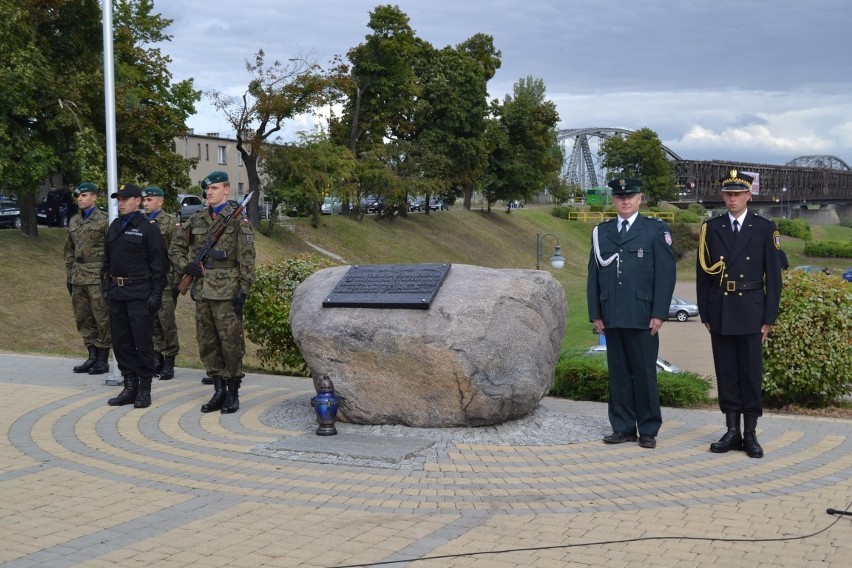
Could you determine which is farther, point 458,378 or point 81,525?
point 458,378

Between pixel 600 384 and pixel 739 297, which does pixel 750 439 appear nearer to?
pixel 739 297

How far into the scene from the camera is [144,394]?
8789 millimetres

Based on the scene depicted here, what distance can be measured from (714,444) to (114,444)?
486cm

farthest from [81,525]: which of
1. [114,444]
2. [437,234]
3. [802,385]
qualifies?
[437,234]

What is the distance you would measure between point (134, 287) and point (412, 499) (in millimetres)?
4210

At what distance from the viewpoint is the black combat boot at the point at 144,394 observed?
28.7 ft

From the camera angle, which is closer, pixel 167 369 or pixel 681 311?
pixel 167 369

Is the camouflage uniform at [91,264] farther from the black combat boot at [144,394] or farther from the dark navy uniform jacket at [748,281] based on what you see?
the dark navy uniform jacket at [748,281]

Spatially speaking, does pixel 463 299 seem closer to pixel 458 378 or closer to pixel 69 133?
pixel 458 378

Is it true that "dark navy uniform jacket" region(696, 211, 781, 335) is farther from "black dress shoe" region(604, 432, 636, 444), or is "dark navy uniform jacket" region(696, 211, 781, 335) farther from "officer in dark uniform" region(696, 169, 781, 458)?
"black dress shoe" region(604, 432, 636, 444)

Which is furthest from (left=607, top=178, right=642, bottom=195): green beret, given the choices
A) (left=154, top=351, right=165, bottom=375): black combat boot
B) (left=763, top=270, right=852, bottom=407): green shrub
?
(left=154, top=351, right=165, bottom=375): black combat boot

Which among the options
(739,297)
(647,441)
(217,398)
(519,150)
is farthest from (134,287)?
(519,150)

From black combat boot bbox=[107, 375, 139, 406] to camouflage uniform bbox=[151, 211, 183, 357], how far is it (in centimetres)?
158

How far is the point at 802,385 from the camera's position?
848 cm
